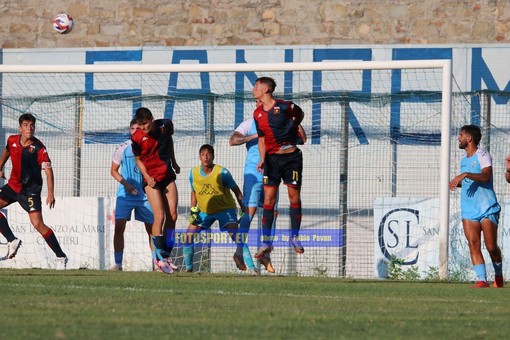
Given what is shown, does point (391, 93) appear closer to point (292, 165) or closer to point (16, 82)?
point (292, 165)

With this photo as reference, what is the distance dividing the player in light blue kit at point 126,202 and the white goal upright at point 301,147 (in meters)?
0.90

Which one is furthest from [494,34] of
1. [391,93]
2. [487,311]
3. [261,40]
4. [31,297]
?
[31,297]

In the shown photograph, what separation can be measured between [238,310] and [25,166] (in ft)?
25.4

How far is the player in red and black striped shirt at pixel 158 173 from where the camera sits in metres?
13.5

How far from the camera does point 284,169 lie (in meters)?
13.6

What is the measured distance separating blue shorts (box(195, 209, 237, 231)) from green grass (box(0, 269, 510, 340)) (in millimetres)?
3270

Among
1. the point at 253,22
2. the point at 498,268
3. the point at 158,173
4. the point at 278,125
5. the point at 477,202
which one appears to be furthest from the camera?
the point at 253,22

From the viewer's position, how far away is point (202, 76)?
64.0ft

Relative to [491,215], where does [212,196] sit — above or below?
above

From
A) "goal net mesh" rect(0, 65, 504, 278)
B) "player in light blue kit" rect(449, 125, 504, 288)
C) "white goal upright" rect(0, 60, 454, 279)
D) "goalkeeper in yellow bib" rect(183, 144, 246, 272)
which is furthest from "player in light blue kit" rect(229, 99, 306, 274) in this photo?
"player in light blue kit" rect(449, 125, 504, 288)

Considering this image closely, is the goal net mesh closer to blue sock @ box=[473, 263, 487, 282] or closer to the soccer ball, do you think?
the soccer ball

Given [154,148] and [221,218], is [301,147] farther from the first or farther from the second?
[154,148]

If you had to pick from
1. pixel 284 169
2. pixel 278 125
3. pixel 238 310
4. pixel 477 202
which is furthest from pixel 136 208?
pixel 238 310

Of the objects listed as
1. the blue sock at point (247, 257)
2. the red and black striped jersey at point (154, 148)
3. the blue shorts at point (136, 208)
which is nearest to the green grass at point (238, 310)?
the red and black striped jersey at point (154, 148)
